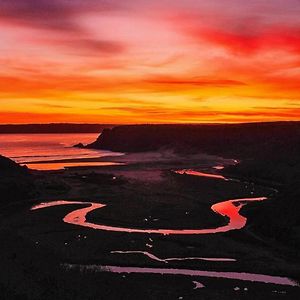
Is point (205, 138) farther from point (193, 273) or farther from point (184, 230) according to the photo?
point (193, 273)

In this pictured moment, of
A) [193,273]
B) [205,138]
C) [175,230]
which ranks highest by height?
[205,138]

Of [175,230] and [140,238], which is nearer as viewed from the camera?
[140,238]

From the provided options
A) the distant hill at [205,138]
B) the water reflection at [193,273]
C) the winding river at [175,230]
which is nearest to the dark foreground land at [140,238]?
the water reflection at [193,273]

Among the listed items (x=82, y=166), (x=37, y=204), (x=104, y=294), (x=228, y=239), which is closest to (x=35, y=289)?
(x=104, y=294)

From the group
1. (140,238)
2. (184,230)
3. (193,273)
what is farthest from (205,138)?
(193,273)

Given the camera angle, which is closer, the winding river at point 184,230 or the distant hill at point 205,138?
the winding river at point 184,230

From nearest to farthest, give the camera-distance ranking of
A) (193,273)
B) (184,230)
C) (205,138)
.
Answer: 1. (193,273)
2. (184,230)
3. (205,138)

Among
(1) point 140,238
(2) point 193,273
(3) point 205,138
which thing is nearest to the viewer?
(2) point 193,273

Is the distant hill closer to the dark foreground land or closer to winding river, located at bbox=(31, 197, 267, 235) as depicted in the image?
the dark foreground land

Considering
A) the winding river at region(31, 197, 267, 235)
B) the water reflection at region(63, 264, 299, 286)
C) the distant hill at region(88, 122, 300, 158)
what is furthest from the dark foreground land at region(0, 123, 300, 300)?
the distant hill at region(88, 122, 300, 158)

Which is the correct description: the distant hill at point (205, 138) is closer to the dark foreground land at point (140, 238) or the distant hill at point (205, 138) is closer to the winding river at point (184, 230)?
the dark foreground land at point (140, 238)
